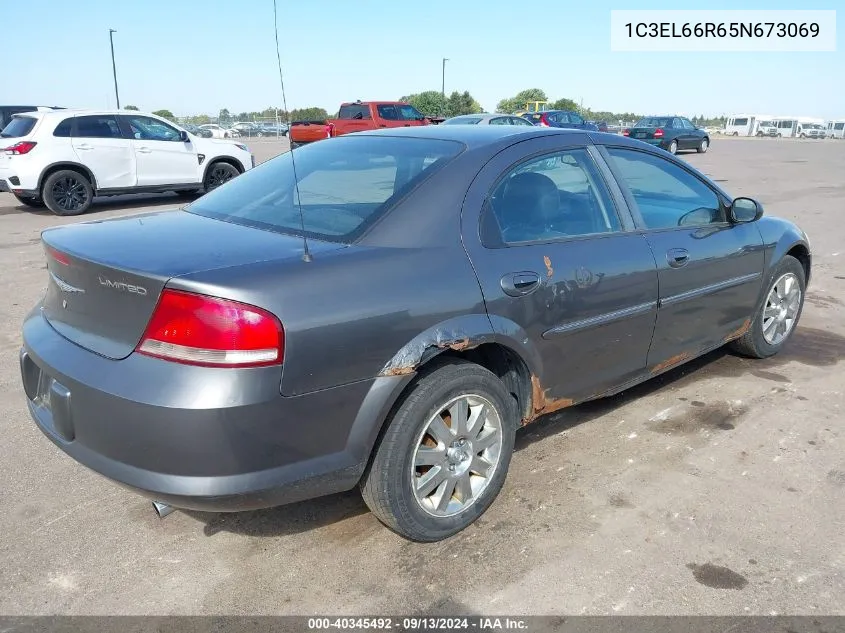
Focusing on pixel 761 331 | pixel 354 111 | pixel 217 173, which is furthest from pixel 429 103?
pixel 761 331

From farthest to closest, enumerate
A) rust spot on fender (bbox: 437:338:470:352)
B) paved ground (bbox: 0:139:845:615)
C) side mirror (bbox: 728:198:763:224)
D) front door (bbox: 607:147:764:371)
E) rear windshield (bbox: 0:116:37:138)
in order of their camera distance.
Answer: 1. rear windshield (bbox: 0:116:37:138)
2. side mirror (bbox: 728:198:763:224)
3. front door (bbox: 607:147:764:371)
4. rust spot on fender (bbox: 437:338:470:352)
5. paved ground (bbox: 0:139:845:615)

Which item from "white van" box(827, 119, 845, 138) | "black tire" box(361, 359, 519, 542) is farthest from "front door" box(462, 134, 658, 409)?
"white van" box(827, 119, 845, 138)

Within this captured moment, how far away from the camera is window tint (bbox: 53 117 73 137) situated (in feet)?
35.6

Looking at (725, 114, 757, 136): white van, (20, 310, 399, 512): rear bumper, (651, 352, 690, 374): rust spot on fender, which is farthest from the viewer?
(725, 114, 757, 136): white van

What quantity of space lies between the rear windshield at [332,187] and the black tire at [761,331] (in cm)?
262

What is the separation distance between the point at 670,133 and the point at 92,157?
2450 centimetres

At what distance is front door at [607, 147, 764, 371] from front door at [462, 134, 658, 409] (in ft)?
0.47

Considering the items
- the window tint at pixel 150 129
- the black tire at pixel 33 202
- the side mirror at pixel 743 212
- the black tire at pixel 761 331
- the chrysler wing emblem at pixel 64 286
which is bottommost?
the black tire at pixel 761 331

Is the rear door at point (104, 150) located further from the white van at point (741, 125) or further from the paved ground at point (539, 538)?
the white van at point (741, 125)

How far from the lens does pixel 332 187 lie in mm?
3160

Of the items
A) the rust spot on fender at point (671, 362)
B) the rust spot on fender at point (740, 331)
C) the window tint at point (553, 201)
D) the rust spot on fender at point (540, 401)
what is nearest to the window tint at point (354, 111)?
the rust spot on fender at point (740, 331)

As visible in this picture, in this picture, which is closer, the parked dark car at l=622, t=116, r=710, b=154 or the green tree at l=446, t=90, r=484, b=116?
the parked dark car at l=622, t=116, r=710, b=154

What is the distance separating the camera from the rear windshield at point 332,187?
2.78 meters

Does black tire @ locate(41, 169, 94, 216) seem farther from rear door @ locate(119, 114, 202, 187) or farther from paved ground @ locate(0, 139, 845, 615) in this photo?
paved ground @ locate(0, 139, 845, 615)
